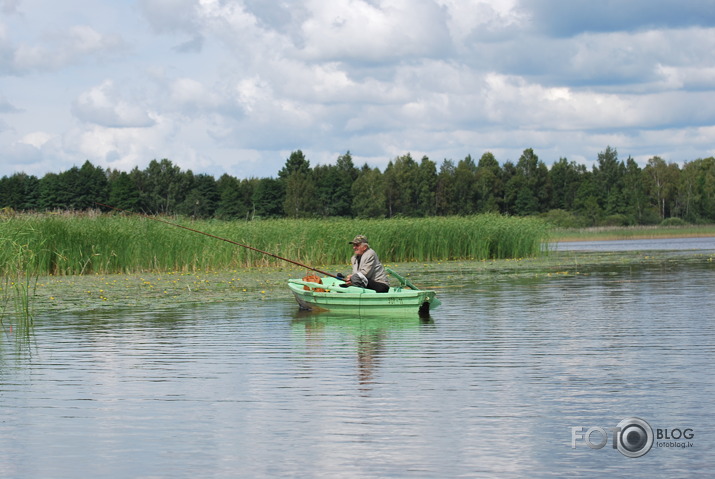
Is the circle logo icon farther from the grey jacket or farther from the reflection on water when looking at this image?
the reflection on water

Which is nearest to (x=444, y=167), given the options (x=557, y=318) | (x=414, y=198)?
(x=414, y=198)

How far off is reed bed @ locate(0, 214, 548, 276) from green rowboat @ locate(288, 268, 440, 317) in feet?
17.1

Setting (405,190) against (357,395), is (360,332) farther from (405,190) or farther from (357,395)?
(405,190)

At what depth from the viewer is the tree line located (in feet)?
310

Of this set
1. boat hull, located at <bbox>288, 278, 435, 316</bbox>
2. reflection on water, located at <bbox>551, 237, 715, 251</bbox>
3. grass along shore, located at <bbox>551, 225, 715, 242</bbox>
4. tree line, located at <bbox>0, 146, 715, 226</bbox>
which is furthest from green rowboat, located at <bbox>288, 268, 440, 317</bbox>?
tree line, located at <bbox>0, 146, 715, 226</bbox>

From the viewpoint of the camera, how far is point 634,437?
286 inches

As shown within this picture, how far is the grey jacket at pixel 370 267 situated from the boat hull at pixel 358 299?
30 cm

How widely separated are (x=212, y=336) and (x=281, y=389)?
4.69 metres

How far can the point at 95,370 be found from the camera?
36.3 ft

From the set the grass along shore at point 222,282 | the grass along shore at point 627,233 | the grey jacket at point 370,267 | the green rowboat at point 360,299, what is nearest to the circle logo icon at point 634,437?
the green rowboat at point 360,299

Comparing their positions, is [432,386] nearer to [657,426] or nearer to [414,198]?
[657,426]

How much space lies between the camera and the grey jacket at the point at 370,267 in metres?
16.2

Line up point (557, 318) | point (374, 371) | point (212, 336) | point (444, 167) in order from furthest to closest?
point (444, 167)
point (557, 318)
point (212, 336)
point (374, 371)

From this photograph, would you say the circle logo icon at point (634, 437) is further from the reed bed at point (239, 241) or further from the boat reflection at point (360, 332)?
the reed bed at point (239, 241)
